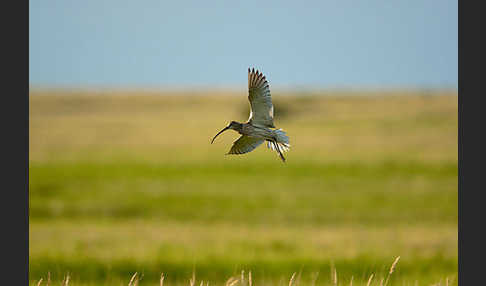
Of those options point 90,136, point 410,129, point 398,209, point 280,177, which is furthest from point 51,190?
point 410,129

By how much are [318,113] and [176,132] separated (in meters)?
30.0

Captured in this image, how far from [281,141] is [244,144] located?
0.24 metres

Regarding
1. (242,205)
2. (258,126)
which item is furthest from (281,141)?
(242,205)

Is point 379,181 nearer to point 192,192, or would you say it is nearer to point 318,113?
point 192,192

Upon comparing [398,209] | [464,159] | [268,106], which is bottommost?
[398,209]

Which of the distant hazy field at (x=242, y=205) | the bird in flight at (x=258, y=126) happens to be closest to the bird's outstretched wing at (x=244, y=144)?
the bird in flight at (x=258, y=126)

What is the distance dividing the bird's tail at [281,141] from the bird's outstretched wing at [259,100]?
86mm

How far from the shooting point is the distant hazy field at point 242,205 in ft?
39.5

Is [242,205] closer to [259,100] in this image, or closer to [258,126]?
[259,100]

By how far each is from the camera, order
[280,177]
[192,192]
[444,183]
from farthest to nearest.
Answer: [280,177] → [444,183] → [192,192]

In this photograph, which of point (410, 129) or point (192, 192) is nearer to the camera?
point (192, 192)

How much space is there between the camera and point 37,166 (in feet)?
104

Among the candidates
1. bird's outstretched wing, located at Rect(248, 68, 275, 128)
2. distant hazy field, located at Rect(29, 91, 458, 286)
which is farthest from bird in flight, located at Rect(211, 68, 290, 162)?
distant hazy field, located at Rect(29, 91, 458, 286)

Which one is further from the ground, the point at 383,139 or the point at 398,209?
the point at 383,139
